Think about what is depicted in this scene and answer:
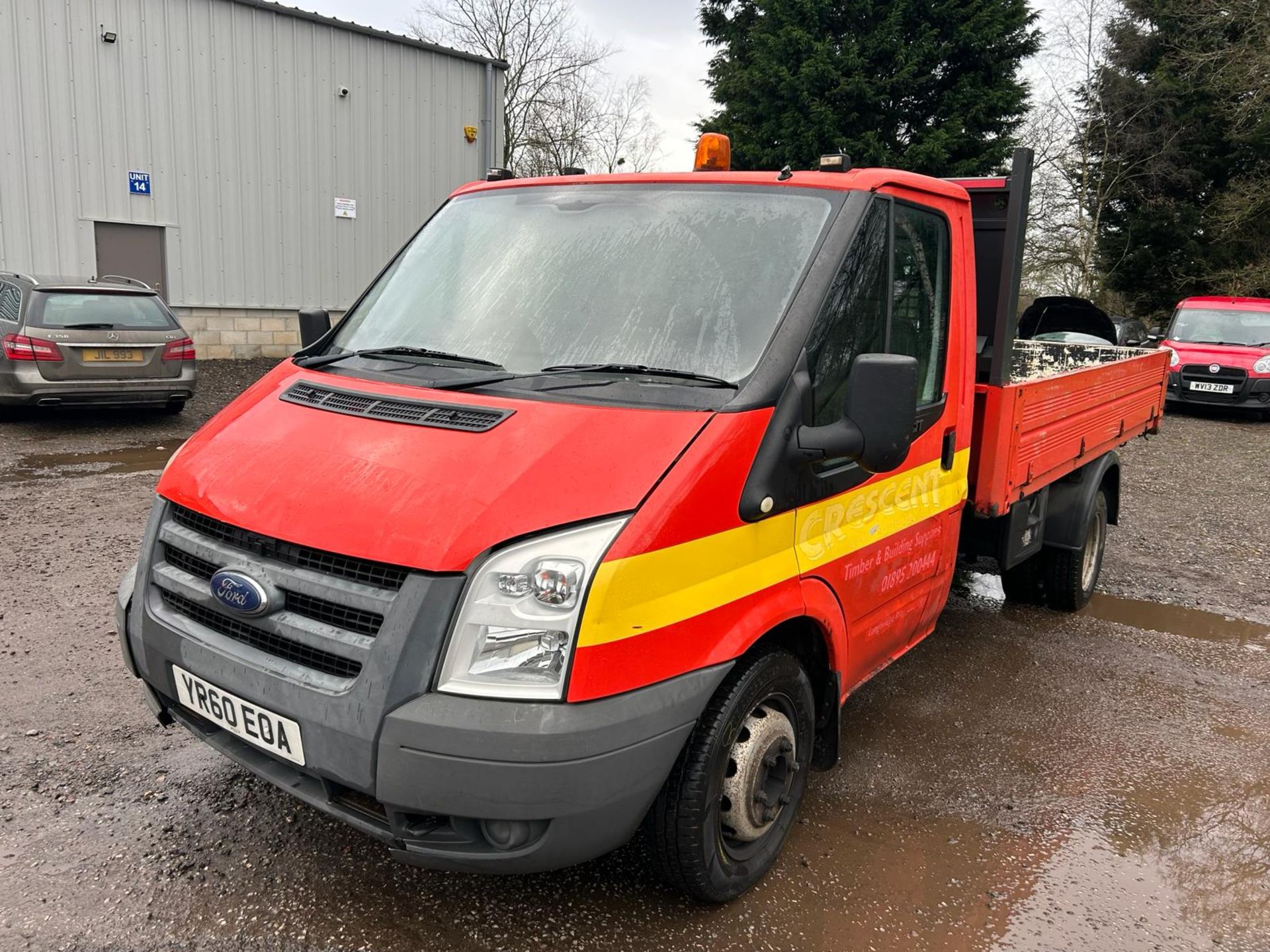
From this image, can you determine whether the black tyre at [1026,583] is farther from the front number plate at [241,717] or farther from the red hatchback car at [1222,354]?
the red hatchback car at [1222,354]

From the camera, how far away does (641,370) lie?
274 cm

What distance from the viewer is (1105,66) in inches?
1048

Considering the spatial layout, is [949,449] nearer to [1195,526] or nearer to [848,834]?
[848,834]

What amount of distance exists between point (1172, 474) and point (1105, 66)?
21.4 meters

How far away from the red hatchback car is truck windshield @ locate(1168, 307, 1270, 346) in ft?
0.03

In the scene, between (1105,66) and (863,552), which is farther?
(1105,66)

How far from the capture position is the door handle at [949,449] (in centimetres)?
357

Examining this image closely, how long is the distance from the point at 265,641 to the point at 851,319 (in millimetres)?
1953

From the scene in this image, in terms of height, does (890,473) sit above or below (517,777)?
above

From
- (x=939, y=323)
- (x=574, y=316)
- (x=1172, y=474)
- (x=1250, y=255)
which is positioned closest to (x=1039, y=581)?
(x=939, y=323)

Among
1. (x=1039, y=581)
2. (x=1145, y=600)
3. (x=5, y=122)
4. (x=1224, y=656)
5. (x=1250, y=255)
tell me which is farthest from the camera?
(x=1250, y=255)

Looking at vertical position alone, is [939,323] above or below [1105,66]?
below

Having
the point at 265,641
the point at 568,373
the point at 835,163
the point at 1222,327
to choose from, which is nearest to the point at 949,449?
the point at 835,163

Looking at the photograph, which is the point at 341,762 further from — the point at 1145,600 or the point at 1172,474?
the point at 1172,474
